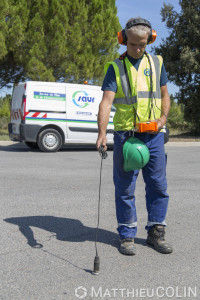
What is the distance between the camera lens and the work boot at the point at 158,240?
3451mm

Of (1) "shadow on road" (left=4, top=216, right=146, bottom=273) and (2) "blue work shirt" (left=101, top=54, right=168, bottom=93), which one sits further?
(1) "shadow on road" (left=4, top=216, right=146, bottom=273)

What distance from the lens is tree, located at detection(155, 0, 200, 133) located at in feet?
66.9

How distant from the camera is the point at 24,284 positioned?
2.78 m

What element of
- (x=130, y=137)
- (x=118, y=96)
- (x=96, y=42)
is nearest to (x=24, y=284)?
(x=130, y=137)

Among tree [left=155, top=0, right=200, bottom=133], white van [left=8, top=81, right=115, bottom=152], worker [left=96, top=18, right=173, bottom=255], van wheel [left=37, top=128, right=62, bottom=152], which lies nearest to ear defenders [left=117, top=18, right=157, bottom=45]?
worker [left=96, top=18, right=173, bottom=255]

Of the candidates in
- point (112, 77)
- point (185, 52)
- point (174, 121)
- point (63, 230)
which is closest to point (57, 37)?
point (185, 52)

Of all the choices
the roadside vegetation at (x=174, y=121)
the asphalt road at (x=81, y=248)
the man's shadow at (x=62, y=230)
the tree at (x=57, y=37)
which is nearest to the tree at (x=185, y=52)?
the roadside vegetation at (x=174, y=121)

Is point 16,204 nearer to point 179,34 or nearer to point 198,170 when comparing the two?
point 198,170

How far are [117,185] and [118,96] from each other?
30.4 inches

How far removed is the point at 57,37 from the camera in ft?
59.9

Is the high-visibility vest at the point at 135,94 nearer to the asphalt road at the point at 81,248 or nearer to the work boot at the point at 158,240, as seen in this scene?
the work boot at the point at 158,240

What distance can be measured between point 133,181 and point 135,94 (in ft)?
2.46

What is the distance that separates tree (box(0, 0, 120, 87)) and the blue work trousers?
49.9 ft

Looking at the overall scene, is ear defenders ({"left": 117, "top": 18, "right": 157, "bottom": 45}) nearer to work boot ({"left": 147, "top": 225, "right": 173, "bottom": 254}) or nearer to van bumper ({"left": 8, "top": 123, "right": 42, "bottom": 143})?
work boot ({"left": 147, "top": 225, "right": 173, "bottom": 254})
